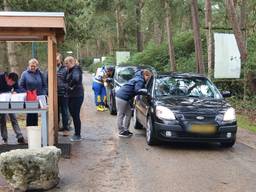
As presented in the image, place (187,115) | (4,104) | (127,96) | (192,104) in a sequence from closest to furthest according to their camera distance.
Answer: (4,104) → (187,115) → (192,104) → (127,96)

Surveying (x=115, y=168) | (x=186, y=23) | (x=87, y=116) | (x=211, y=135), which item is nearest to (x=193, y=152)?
(x=211, y=135)

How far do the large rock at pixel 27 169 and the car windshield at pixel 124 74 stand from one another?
34.0ft

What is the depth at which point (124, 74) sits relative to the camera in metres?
18.4

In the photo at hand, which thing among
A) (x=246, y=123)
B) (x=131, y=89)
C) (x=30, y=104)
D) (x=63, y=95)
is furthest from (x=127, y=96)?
(x=246, y=123)

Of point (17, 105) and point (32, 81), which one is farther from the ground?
point (32, 81)

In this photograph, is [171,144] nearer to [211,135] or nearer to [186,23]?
[211,135]

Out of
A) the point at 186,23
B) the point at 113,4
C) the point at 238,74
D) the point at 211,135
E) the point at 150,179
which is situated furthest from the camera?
the point at 186,23

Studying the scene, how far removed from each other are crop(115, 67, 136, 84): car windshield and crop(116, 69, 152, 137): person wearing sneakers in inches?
203

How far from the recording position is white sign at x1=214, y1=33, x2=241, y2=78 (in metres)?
18.9

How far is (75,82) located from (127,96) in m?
1.59

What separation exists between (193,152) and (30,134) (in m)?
3.41

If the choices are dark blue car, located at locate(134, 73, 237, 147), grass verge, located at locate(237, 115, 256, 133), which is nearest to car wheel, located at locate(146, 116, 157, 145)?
dark blue car, located at locate(134, 73, 237, 147)

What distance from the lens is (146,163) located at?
31.5ft

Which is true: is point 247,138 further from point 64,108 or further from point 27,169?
point 27,169
